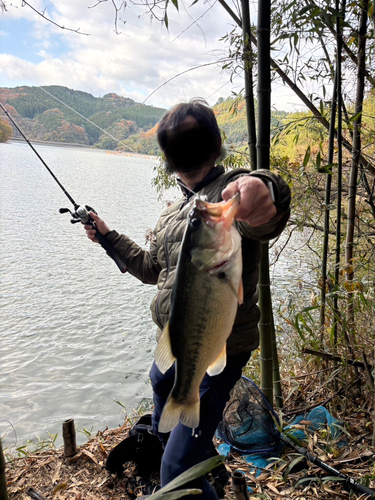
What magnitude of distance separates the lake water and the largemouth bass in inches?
149

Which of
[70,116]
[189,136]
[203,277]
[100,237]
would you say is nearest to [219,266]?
[203,277]

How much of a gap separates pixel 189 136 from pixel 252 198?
70 centimetres

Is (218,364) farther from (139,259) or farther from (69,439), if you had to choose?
(69,439)

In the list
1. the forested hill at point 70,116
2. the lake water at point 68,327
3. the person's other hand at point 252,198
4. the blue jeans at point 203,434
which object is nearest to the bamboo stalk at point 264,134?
the blue jeans at point 203,434

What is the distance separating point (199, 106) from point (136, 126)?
Answer: 522 centimetres

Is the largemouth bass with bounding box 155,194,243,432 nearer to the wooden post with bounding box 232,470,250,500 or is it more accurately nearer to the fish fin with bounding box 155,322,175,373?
the fish fin with bounding box 155,322,175,373

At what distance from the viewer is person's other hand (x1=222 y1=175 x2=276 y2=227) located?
49.1 inches

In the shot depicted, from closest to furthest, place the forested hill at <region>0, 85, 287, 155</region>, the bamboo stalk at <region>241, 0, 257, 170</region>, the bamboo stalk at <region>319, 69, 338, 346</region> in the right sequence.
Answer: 1. the bamboo stalk at <region>241, 0, 257, 170</region>
2. the bamboo stalk at <region>319, 69, 338, 346</region>
3. the forested hill at <region>0, 85, 287, 155</region>

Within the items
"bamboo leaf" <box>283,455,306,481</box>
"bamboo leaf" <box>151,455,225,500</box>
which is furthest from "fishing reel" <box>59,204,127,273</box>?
"bamboo leaf" <box>151,455,225,500</box>

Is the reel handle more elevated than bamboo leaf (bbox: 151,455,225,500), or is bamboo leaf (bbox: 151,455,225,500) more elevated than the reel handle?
the reel handle

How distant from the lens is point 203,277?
122 centimetres

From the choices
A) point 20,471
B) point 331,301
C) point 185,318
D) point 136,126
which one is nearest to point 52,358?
point 20,471

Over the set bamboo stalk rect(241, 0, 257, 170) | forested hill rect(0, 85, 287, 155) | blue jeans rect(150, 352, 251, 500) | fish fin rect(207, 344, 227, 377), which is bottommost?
blue jeans rect(150, 352, 251, 500)

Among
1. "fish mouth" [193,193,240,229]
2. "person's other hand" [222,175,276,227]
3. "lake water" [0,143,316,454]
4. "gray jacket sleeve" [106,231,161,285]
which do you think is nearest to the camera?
"fish mouth" [193,193,240,229]
